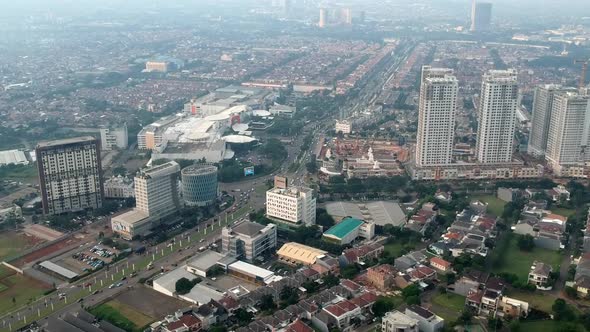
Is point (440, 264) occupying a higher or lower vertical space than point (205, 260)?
higher

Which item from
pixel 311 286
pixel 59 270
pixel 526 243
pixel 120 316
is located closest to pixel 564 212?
pixel 526 243

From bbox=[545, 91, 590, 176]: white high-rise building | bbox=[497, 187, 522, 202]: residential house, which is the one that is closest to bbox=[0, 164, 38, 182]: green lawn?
bbox=[497, 187, 522, 202]: residential house

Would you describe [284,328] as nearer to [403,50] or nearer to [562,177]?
[562,177]

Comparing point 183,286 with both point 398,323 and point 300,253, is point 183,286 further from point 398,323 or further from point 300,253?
point 398,323

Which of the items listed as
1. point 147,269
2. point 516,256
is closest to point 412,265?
point 516,256

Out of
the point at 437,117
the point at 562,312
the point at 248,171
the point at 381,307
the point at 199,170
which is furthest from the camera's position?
the point at 248,171

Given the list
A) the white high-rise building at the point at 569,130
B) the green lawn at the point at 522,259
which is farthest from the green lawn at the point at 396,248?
the white high-rise building at the point at 569,130

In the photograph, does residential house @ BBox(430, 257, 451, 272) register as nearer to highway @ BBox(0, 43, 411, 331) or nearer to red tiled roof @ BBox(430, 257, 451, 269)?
red tiled roof @ BBox(430, 257, 451, 269)
